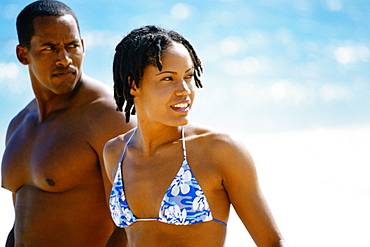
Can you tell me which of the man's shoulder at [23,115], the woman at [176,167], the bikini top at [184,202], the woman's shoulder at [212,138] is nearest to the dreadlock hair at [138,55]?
the woman at [176,167]

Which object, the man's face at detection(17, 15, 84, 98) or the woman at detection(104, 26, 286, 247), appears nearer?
the woman at detection(104, 26, 286, 247)

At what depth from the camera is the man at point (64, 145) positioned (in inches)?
160

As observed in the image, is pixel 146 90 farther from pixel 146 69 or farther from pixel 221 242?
pixel 221 242

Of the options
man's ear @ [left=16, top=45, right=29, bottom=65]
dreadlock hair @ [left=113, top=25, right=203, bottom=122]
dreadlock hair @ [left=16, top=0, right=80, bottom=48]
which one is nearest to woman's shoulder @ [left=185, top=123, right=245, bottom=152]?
dreadlock hair @ [left=113, top=25, right=203, bottom=122]

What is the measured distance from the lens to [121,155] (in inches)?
141

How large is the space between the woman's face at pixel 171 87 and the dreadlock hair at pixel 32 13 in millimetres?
1185

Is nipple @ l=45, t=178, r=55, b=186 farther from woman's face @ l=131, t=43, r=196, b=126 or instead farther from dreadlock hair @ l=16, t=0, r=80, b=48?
woman's face @ l=131, t=43, r=196, b=126

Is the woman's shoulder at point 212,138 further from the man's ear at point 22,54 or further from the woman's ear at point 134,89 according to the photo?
the man's ear at point 22,54

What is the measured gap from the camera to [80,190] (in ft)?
13.4

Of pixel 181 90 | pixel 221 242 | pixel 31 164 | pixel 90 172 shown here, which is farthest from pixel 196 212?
pixel 31 164

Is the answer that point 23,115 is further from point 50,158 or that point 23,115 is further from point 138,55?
point 138,55

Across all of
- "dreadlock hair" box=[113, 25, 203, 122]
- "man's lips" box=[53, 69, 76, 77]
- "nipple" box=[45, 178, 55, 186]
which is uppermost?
"man's lips" box=[53, 69, 76, 77]

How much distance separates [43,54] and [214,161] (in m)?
1.48

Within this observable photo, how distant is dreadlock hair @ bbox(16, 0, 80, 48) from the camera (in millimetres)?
4160
